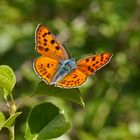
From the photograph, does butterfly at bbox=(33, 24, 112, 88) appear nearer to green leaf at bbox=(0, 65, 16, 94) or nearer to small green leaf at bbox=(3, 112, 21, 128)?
green leaf at bbox=(0, 65, 16, 94)

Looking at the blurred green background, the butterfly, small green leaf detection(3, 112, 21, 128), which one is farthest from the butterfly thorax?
the blurred green background

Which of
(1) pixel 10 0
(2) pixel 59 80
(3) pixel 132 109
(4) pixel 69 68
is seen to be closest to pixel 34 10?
(1) pixel 10 0

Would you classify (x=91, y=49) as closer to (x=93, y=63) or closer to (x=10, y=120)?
(x=93, y=63)

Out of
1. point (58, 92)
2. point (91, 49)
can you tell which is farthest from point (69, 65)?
point (91, 49)

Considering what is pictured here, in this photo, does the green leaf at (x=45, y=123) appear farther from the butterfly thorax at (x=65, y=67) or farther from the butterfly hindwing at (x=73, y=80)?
the butterfly thorax at (x=65, y=67)

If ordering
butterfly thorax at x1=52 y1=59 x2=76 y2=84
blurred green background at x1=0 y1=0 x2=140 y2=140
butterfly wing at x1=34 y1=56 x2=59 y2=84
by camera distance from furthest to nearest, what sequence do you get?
blurred green background at x1=0 y1=0 x2=140 y2=140 → butterfly thorax at x1=52 y1=59 x2=76 y2=84 → butterfly wing at x1=34 y1=56 x2=59 y2=84

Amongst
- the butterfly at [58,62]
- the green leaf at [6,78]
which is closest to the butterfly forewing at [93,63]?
the butterfly at [58,62]

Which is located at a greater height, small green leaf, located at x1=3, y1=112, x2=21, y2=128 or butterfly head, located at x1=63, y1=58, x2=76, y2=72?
small green leaf, located at x1=3, y1=112, x2=21, y2=128
